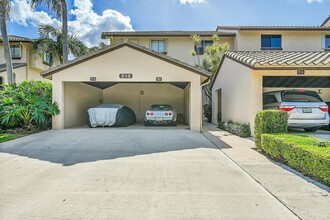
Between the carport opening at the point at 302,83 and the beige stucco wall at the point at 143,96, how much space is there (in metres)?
7.54

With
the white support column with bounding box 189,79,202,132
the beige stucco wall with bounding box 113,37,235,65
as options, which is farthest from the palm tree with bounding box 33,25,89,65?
the white support column with bounding box 189,79,202,132

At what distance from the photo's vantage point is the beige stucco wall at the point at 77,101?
44.0 ft

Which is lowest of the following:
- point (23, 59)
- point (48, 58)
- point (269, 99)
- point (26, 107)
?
point (26, 107)

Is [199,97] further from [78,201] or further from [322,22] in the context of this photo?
[322,22]

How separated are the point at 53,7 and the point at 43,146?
1381cm

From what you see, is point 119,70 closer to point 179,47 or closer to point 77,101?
point 77,101

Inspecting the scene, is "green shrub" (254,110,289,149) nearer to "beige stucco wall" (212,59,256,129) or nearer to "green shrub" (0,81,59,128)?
"beige stucco wall" (212,59,256,129)

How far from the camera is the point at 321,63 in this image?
31.9 feet

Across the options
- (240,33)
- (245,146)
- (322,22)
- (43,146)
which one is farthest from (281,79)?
(322,22)

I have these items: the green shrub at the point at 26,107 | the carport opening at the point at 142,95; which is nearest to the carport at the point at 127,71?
the green shrub at the point at 26,107

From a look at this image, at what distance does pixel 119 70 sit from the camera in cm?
1261

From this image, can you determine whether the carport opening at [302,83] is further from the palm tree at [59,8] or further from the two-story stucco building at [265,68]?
→ the palm tree at [59,8]


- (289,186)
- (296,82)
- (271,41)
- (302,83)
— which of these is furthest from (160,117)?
(271,41)

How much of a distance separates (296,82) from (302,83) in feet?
1.19
